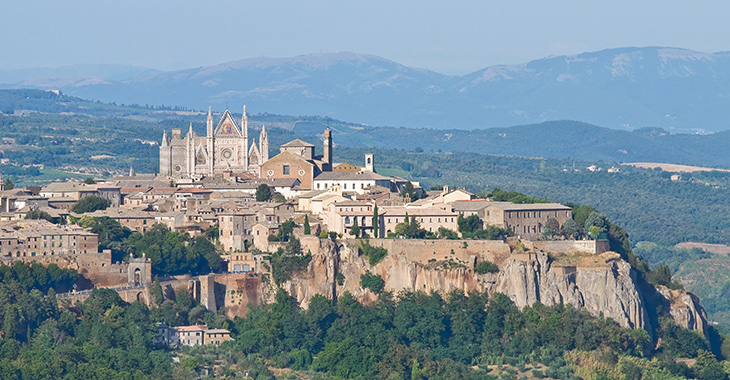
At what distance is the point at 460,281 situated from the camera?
255ft

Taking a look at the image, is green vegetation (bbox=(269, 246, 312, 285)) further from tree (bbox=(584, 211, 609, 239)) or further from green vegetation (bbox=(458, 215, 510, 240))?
tree (bbox=(584, 211, 609, 239))

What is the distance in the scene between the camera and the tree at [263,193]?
9057 centimetres

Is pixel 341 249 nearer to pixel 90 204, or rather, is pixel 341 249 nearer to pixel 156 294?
pixel 156 294

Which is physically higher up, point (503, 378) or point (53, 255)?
point (53, 255)

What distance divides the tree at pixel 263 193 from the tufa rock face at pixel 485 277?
11.9m

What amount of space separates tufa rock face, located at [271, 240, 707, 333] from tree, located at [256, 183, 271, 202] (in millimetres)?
11905

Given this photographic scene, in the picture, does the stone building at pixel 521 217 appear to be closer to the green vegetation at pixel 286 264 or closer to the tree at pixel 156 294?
the green vegetation at pixel 286 264

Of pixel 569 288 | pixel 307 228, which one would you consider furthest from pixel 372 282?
pixel 569 288

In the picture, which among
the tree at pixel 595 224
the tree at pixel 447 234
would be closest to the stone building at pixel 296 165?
the tree at pixel 447 234

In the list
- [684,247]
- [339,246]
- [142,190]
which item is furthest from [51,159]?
[339,246]

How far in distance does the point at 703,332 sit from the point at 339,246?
18.5 meters

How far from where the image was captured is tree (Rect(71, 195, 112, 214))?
8594 centimetres

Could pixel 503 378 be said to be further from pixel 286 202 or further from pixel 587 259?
pixel 286 202

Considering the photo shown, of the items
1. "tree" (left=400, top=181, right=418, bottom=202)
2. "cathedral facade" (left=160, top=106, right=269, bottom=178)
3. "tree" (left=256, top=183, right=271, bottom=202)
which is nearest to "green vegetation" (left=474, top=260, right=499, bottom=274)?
"tree" (left=400, top=181, right=418, bottom=202)
